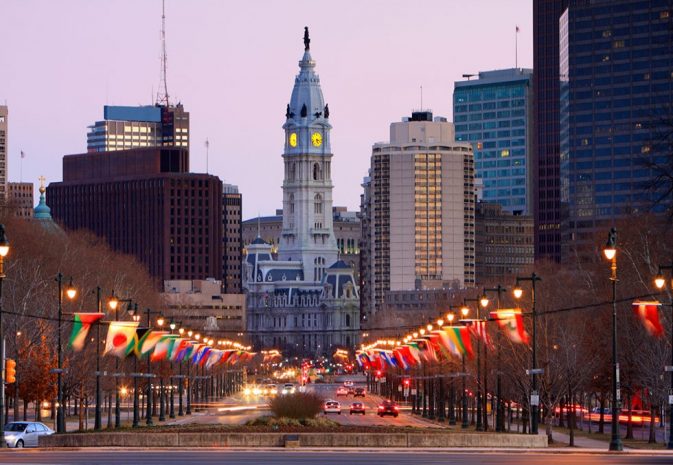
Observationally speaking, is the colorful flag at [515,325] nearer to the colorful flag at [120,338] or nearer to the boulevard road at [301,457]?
the boulevard road at [301,457]

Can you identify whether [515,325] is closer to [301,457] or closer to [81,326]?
[81,326]

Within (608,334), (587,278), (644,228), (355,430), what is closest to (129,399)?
(587,278)

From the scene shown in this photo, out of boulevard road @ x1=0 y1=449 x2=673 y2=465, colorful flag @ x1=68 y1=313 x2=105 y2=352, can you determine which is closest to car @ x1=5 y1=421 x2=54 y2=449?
colorful flag @ x1=68 y1=313 x2=105 y2=352

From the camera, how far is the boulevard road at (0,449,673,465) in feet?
211

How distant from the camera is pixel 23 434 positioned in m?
83.1

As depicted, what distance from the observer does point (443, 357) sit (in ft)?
432

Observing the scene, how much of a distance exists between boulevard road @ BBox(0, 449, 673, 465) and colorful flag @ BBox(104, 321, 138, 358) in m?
14.0

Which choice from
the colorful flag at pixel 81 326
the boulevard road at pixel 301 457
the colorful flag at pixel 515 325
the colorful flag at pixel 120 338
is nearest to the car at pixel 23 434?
the colorful flag at pixel 81 326

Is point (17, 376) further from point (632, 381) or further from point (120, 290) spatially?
point (120, 290)

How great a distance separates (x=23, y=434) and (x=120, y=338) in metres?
7.36

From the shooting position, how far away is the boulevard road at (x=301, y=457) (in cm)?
6425

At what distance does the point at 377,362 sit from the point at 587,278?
39.4 meters

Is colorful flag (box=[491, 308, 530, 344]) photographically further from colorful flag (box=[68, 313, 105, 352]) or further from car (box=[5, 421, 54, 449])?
car (box=[5, 421, 54, 449])

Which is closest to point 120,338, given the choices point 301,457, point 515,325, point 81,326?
point 81,326
